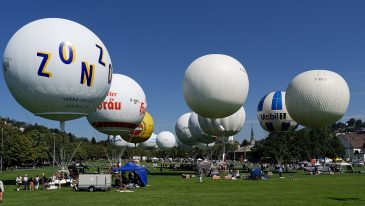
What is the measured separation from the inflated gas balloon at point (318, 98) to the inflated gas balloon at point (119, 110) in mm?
17092

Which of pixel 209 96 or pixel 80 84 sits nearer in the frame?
pixel 80 84

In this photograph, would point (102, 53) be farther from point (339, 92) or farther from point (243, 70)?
point (339, 92)

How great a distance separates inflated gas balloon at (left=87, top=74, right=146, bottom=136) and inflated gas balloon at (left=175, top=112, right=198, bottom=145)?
32.5m

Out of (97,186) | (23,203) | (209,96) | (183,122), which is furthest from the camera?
(183,122)

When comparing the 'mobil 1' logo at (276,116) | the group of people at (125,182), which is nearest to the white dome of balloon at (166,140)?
the 'mobil 1' logo at (276,116)

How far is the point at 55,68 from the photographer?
75.7 ft

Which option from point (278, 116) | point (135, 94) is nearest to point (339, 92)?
point (278, 116)

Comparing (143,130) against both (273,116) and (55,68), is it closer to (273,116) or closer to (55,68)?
(273,116)

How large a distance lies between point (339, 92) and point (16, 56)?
3200 centimetres

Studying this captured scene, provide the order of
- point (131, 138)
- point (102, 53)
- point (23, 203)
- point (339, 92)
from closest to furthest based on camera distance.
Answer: point (23, 203) → point (102, 53) → point (339, 92) → point (131, 138)

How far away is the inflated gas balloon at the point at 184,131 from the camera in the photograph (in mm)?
70188

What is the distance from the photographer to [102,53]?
25.6 m

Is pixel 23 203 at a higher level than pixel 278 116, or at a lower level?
lower

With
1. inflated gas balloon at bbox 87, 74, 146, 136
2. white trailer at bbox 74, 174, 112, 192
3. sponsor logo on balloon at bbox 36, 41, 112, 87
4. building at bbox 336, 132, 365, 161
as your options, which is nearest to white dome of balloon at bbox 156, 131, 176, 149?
building at bbox 336, 132, 365, 161
